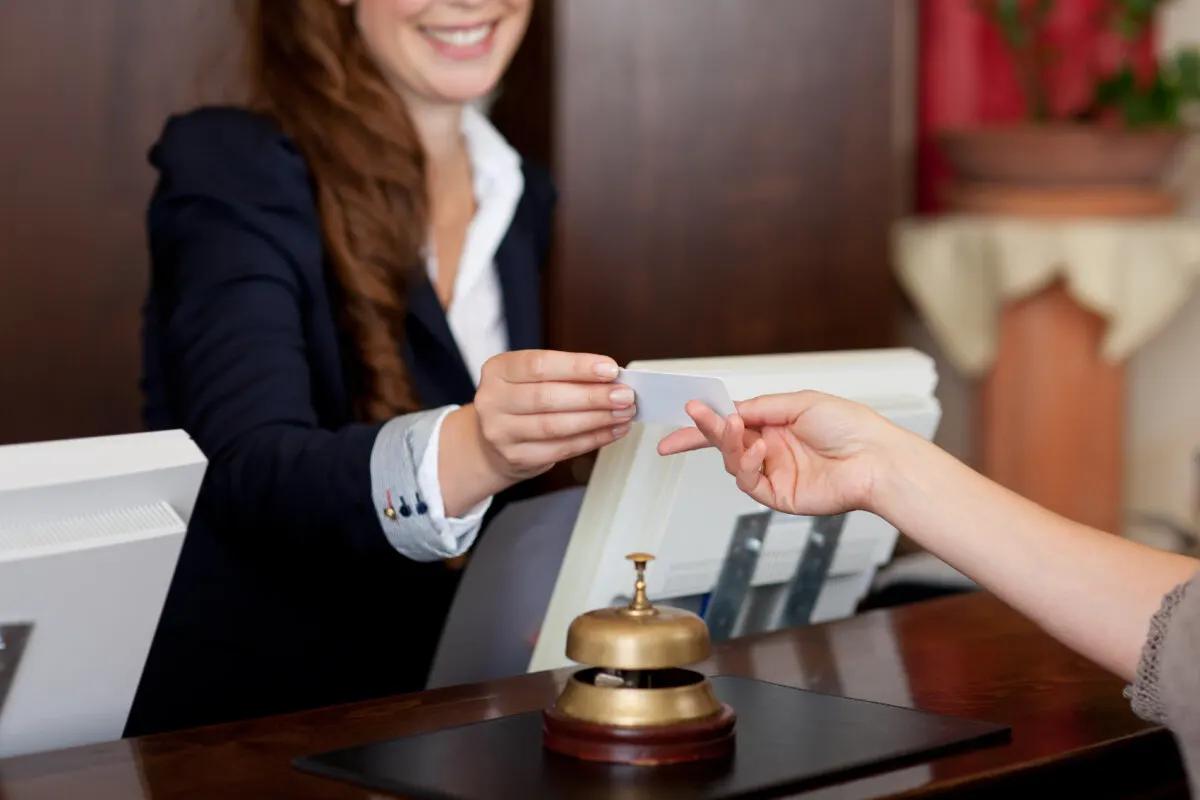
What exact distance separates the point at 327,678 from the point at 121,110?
160cm

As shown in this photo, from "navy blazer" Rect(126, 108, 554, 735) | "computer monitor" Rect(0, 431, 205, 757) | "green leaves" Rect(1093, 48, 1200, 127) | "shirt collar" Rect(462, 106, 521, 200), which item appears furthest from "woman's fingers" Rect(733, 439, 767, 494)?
"green leaves" Rect(1093, 48, 1200, 127)

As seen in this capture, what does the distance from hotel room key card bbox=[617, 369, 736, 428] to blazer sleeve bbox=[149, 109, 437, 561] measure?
0.31 meters

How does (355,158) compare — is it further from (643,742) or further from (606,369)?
(643,742)

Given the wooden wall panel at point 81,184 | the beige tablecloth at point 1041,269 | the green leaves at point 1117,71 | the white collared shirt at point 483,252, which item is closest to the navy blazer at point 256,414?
the white collared shirt at point 483,252

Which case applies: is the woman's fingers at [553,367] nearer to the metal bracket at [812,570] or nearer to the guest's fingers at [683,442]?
the guest's fingers at [683,442]

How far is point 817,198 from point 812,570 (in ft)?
7.08

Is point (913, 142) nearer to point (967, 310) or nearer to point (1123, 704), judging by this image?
point (967, 310)

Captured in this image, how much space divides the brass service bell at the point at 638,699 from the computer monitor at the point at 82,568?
1.02 feet

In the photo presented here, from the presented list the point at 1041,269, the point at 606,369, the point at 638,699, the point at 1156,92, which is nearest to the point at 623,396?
the point at 606,369

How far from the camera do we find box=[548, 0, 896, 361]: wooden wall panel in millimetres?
3469

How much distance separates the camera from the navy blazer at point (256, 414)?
1840mm

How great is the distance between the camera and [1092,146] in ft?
13.2

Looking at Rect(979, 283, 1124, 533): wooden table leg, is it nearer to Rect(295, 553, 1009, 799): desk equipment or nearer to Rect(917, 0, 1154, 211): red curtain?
Rect(917, 0, 1154, 211): red curtain

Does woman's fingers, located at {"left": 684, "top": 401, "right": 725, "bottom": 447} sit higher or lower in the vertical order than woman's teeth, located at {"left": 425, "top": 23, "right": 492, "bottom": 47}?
lower
